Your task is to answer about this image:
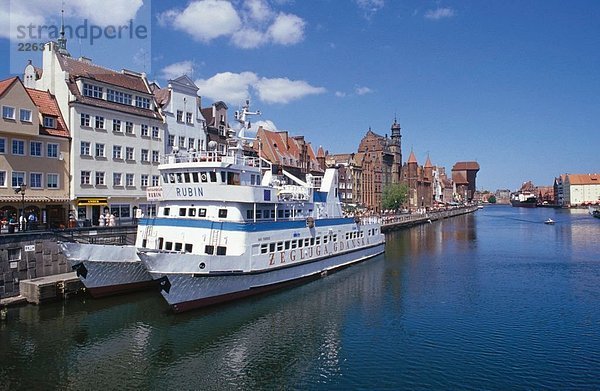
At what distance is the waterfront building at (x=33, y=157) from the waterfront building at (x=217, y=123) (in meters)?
18.3

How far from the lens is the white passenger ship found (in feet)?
79.5

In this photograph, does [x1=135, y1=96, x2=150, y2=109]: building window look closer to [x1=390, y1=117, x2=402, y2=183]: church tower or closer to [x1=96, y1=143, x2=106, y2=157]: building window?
[x1=96, y1=143, x2=106, y2=157]: building window

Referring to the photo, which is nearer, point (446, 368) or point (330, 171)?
point (446, 368)

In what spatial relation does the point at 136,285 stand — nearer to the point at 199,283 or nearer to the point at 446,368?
the point at 199,283

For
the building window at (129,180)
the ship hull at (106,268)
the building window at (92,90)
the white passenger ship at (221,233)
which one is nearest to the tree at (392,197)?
the building window at (129,180)

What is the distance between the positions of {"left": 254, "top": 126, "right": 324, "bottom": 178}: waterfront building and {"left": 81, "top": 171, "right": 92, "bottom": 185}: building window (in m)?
29.8

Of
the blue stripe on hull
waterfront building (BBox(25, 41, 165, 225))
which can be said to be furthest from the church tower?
the blue stripe on hull

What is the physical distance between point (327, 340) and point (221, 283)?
756 centimetres

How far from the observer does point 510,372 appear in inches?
695

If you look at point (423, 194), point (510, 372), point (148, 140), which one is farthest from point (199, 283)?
point (423, 194)

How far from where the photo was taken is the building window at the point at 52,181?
35.7 metres

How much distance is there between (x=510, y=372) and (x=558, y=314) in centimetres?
1001

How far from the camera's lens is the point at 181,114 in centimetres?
4788

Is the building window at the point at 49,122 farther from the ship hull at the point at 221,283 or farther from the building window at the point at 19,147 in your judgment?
the ship hull at the point at 221,283
